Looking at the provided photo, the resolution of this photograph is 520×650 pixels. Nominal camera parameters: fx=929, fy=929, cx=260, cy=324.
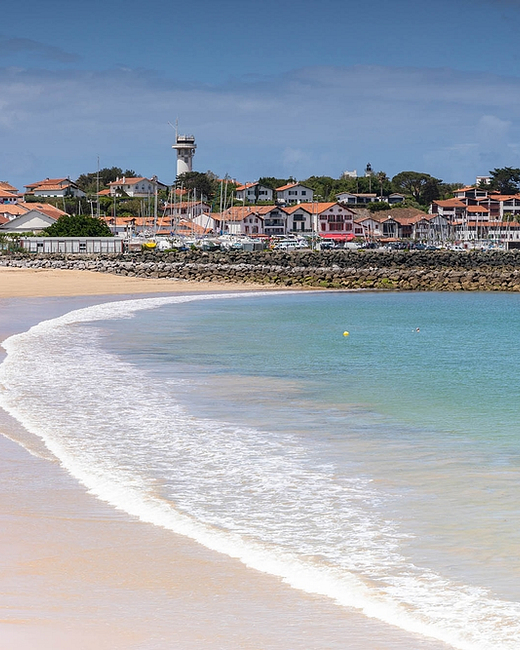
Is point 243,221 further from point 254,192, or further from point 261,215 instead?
point 254,192

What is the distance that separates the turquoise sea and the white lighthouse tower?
505ft

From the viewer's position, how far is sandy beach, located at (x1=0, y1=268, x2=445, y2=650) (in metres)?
5.36

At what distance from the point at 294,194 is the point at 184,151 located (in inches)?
1040

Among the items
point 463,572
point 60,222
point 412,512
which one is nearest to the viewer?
point 463,572

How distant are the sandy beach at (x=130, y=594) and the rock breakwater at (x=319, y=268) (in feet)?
162

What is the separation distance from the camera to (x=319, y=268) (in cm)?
6831

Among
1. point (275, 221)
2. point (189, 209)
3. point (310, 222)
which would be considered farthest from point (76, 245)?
point (310, 222)

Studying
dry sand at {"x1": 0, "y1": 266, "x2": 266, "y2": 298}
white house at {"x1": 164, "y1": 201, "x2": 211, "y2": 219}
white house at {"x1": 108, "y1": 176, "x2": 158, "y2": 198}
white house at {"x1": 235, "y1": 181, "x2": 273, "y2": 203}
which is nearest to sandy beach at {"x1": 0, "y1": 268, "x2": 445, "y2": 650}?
dry sand at {"x1": 0, "y1": 266, "x2": 266, "y2": 298}

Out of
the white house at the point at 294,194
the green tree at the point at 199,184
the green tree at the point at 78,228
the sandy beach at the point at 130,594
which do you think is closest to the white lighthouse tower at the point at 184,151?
the green tree at the point at 199,184

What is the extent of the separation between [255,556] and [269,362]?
13098 millimetres

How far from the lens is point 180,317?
32719 millimetres

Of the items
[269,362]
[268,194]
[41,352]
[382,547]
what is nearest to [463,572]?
[382,547]

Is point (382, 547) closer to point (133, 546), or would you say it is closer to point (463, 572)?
point (463, 572)

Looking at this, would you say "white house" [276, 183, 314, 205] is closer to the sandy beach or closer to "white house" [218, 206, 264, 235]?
"white house" [218, 206, 264, 235]
